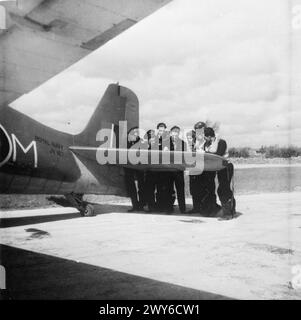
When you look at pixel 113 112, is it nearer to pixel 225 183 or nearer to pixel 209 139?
pixel 209 139

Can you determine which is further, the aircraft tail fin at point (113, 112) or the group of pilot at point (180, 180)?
the aircraft tail fin at point (113, 112)

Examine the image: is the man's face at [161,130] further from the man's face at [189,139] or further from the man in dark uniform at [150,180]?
the man's face at [189,139]

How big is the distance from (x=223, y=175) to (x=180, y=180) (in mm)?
1071

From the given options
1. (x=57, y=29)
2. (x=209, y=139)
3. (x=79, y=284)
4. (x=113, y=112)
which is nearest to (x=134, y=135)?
(x=113, y=112)

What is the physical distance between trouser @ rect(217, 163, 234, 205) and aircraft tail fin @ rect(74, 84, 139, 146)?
265 cm

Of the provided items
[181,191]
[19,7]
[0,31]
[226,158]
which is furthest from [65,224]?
[19,7]

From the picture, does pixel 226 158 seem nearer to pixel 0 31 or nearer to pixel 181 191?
pixel 181 191

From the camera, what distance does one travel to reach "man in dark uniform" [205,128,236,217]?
5.55 m

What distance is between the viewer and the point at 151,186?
6770 mm

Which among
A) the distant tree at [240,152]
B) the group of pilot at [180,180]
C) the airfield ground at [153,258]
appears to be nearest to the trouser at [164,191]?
the group of pilot at [180,180]

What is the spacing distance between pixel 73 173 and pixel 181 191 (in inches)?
78.2

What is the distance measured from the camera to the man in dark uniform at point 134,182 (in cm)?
680

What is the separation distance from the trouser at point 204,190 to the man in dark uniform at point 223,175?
26cm
